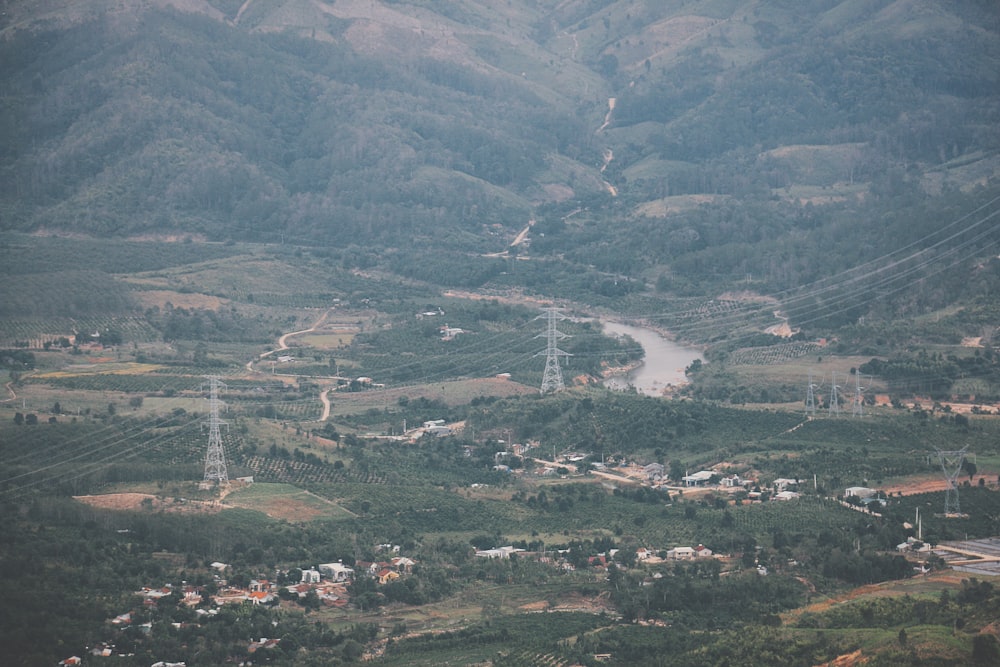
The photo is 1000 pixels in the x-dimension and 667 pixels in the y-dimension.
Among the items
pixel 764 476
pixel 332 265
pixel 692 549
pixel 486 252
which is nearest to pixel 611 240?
pixel 486 252

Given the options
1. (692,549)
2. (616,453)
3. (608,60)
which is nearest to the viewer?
(692,549)

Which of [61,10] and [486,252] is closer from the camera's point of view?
[486,252]

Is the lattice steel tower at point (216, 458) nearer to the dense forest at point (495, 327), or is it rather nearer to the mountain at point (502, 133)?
the dense forest at point (495, 327)

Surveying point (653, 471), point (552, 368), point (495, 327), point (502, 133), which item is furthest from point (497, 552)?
point (502, 133)

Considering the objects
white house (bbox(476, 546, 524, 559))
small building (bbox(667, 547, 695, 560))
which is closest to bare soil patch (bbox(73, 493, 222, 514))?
white house (bbox(476, 546, 524, 559))

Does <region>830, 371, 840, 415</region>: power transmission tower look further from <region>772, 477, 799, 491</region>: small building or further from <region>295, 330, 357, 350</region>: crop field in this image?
<region>295, 330, 357, 350</region>: crop field

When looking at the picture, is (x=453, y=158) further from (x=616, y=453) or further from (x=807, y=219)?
(x=616, y=453)
